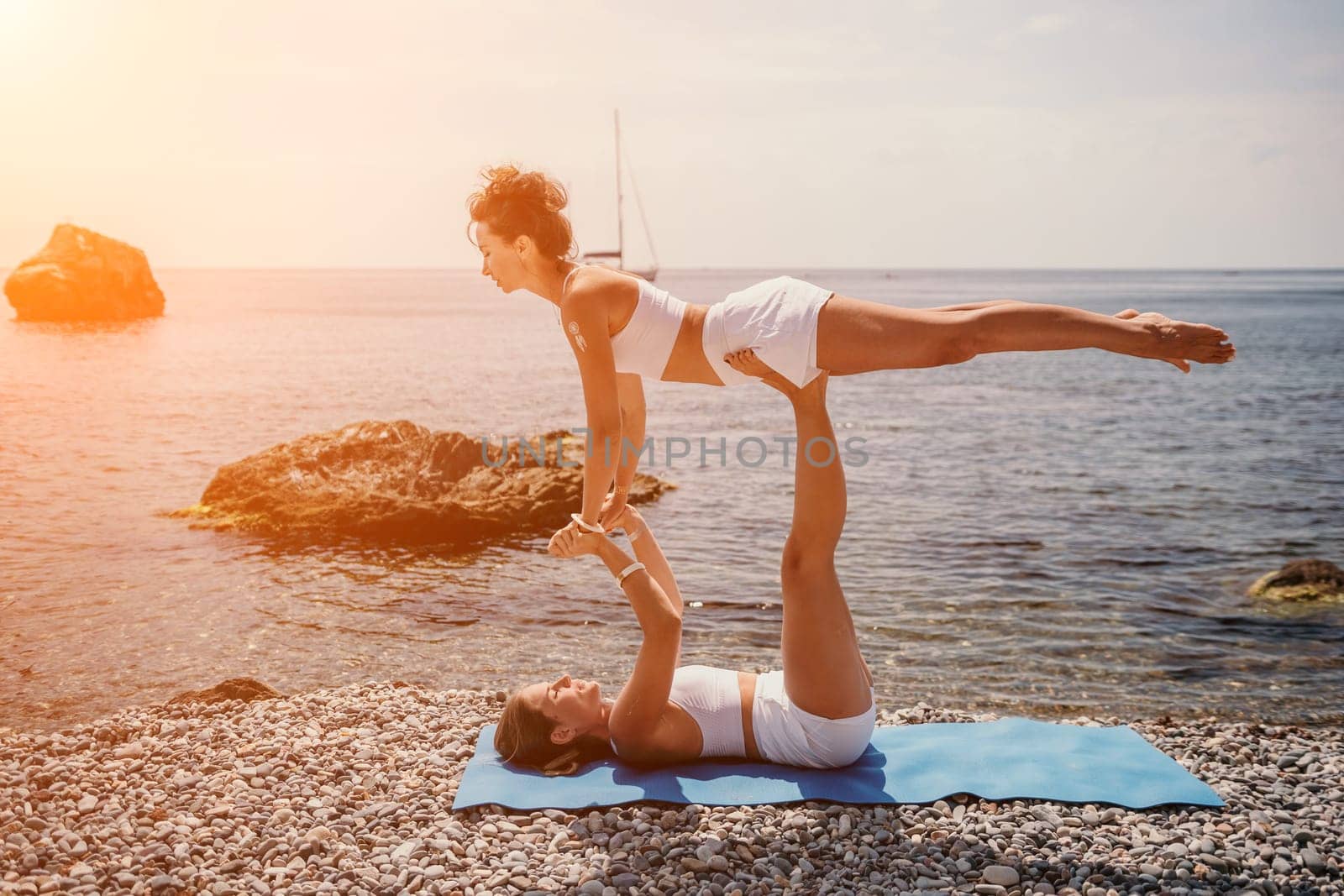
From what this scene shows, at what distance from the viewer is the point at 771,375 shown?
5059 millimetres

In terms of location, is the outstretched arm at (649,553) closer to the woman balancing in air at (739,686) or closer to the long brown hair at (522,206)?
the woman balancing in air at (739,686)

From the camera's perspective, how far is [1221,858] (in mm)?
4570

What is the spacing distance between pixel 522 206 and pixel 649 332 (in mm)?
921

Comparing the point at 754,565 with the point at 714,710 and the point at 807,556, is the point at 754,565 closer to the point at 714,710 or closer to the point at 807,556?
the point at 714,710

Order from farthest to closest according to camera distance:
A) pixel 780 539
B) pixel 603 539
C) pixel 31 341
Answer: pixel 31 341 → pixel 780 539 → pixel 603 539

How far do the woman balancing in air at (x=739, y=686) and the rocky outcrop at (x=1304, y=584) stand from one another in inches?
289

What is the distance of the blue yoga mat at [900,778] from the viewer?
508cm

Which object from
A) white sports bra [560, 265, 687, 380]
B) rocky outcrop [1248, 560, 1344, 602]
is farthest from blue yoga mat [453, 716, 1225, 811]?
rocky outcrop [1248, 560, 1344, 602]

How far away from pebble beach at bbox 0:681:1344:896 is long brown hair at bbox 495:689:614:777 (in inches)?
13.7

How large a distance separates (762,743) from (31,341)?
47.1 m

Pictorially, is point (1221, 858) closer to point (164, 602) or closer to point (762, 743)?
point (762, 743)

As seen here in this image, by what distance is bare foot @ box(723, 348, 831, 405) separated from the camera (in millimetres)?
4973

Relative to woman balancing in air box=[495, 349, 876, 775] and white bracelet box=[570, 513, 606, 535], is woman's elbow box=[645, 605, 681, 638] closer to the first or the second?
woman balancing in air box=[495, 349, 876, 775]

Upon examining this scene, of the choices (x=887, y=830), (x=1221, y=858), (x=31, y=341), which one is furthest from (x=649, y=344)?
(x=31, y=341)
